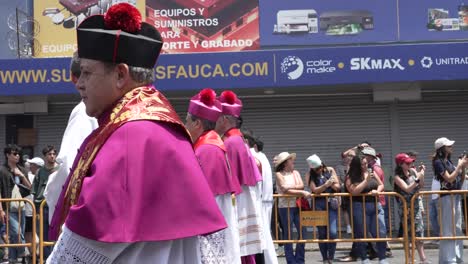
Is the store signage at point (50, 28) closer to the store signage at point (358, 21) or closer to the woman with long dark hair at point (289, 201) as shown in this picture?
the store signage at point (358, 21)

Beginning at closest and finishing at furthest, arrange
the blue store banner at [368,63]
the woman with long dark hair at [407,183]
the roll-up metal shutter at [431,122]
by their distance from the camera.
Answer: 1. the woman with long dark hair at [407,183]
2. the blue store banner at [368,63]
3. the roll-up metal shutter at [431,122]

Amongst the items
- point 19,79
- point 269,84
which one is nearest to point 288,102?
point 269,84

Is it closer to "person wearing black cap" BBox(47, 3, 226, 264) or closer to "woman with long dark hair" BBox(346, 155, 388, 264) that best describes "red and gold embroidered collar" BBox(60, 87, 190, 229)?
"person wearing black cap" BBox(47, 3, 226, 264)

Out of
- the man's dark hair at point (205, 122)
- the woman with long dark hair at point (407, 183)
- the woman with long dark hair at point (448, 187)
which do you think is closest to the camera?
the man's dark hair at point (205, 122)

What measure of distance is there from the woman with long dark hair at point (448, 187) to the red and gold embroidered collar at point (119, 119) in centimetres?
872

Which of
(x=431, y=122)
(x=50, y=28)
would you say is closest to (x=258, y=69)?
(x=431, y=122)

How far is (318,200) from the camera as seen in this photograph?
1222cm

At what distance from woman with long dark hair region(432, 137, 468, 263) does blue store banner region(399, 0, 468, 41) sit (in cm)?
827


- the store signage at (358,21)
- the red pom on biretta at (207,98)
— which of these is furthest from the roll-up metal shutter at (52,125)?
the red pom on biretta at (207,98)

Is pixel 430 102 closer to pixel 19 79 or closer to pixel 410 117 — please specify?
pixel 410 117

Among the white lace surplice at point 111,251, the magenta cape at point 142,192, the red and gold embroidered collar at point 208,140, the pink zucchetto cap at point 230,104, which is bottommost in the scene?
the white lace surplice at point 111,251

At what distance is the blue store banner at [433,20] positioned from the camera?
63.3 ft

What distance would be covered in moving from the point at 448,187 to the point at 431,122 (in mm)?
7538

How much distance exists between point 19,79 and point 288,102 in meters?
6.04
